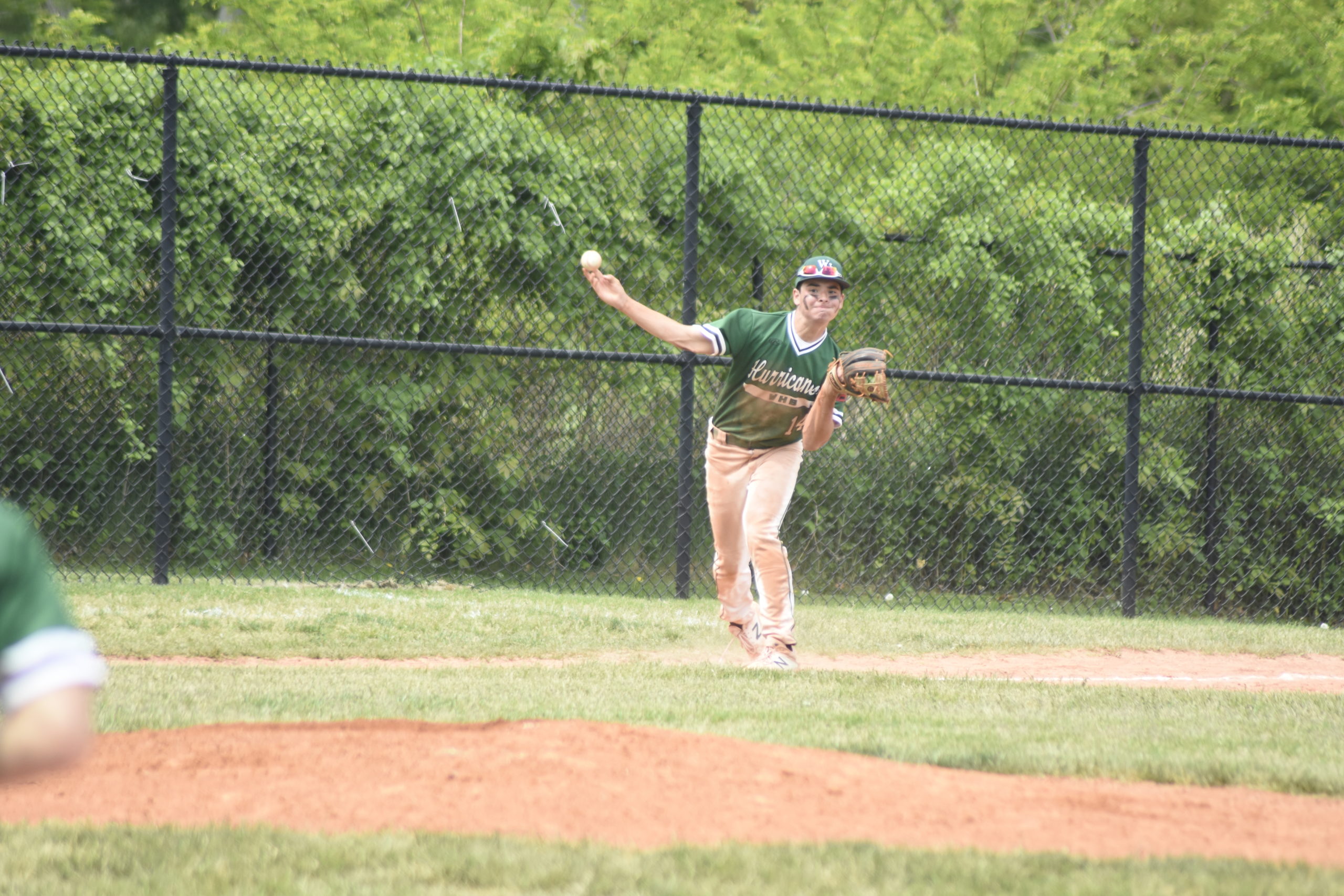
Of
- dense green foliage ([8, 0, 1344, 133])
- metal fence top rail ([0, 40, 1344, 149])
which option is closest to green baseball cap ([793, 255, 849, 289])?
metal fence top rail ([0, 40, 1344, 149])

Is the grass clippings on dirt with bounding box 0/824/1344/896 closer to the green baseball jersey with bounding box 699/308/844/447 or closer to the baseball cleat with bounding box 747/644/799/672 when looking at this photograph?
the baseball cleat with bounding box 747/644/799/672

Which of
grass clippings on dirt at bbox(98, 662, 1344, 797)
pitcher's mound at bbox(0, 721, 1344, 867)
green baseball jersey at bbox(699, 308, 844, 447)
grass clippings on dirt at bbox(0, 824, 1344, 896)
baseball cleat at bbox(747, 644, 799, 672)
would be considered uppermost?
green baseball jersey at bbox(699, 308, 844, 447)

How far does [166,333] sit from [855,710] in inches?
204

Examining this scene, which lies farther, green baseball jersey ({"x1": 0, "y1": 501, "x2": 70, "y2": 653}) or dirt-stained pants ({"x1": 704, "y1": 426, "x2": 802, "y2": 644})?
dirt-stained pants ({"x1": 704, "y1": 426, "x2": 802, "y2": 644})

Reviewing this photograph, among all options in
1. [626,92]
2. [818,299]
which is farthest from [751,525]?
[626,92]

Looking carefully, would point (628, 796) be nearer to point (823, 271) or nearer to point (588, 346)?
point (823, 271)

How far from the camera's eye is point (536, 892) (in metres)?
2.71

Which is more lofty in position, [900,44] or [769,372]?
[900,44]

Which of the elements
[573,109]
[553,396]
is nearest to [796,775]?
[553,396]

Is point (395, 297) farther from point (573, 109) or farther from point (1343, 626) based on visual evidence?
point (1343, 626)

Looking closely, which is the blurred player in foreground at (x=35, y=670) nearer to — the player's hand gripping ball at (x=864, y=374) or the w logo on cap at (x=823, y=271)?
the player's hand gripping ball at (x=864, y=374)

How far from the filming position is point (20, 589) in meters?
1.65

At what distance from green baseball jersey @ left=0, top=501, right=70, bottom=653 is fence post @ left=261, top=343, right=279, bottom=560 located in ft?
23.5

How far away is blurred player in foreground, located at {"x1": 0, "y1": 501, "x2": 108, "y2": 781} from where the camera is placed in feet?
5.19
